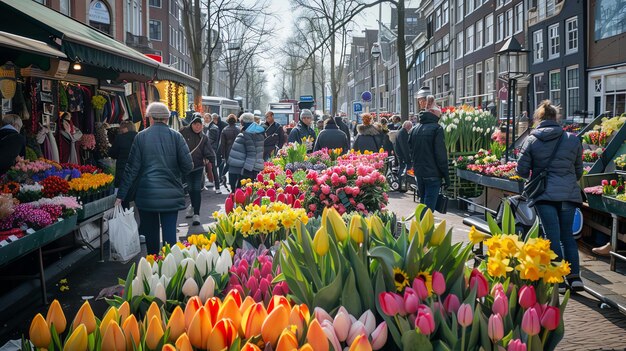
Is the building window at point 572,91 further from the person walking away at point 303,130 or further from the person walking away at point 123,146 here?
the person walking away at point 123,146

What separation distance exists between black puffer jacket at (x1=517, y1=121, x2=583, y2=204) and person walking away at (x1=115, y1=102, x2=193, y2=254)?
3346 mm

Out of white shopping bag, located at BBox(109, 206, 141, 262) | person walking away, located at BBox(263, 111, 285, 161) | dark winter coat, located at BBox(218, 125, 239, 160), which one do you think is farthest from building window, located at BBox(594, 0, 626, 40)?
white shopping bag, located at BBox(109, 206, 141, 262)

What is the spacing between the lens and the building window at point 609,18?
71.5 feet

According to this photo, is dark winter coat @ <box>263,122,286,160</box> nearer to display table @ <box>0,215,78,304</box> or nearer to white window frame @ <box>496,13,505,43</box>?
display table @ <box>0,215,78,304</box>

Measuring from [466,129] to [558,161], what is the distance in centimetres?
591

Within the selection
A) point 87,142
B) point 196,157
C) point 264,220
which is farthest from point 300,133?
point 264,220

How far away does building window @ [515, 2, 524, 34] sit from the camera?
31.4m

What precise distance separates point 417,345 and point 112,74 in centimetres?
1075

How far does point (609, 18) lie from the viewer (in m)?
22.6

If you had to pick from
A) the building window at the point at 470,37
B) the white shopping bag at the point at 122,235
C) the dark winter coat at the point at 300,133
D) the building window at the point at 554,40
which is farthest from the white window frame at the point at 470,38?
the white shopping bag at the point at 122,235

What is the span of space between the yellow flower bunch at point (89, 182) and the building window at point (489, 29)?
103 feet

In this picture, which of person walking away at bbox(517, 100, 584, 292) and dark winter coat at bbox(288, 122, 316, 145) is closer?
person walking away at bbox(517, 100, 584, 292)

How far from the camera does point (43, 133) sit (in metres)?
9.59

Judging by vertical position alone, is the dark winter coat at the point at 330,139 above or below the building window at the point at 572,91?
below
